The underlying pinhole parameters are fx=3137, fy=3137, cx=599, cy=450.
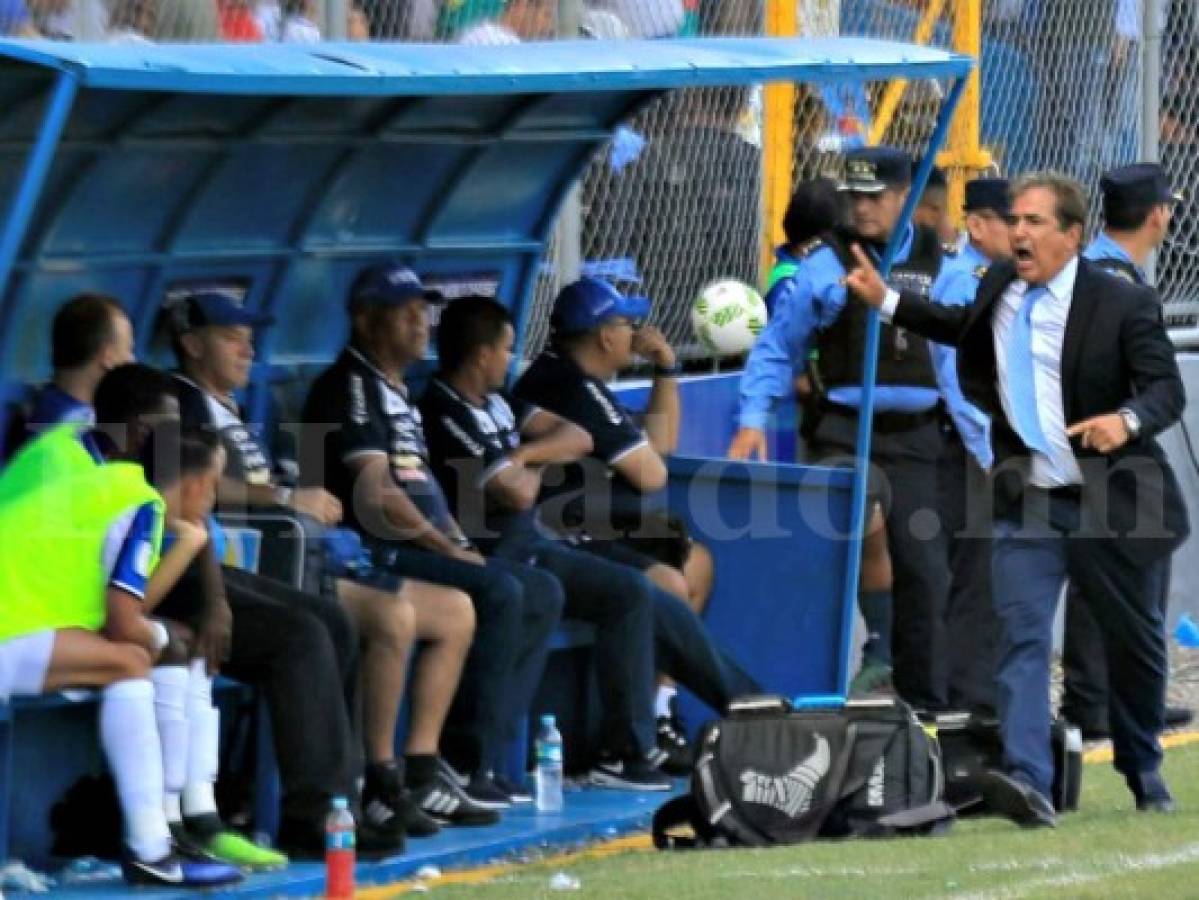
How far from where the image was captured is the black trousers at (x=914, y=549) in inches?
419

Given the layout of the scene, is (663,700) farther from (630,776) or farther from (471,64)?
(471,64)

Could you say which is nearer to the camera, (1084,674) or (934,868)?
(934,868)

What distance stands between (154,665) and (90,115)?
5.09ft

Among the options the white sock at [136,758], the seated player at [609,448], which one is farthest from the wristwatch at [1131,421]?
the white sock at [136,758]

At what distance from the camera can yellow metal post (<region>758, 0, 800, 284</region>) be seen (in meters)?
11.7

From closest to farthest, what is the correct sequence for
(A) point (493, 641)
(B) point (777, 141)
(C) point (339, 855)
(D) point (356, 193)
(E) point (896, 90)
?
(C) point (339, 855) → (A) point (493, 641) → (D) point (356, 193) → (B) point (777, 141) → (E) point (896, 90)

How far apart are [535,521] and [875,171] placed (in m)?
1.87

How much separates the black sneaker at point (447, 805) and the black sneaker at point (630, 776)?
0.82m

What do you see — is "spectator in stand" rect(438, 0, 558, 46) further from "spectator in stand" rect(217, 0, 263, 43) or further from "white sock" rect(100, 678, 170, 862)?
"white sock" rect(100, 678, 170, 862)

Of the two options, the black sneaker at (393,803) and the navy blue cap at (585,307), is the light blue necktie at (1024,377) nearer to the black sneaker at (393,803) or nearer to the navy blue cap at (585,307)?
the navy blue cap at (585,307)

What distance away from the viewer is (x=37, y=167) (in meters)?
6.84

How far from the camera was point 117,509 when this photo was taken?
24.1 feet

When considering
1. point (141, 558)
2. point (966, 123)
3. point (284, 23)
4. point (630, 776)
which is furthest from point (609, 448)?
point (966, 123)

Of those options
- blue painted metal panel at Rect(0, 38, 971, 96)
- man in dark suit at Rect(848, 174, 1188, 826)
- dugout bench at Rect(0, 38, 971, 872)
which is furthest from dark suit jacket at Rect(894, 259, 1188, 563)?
dugout bench at Rect(0, 38, 971, 872)
